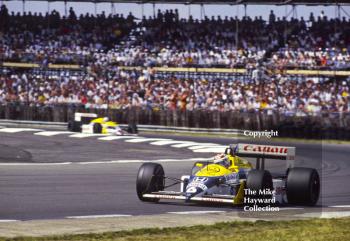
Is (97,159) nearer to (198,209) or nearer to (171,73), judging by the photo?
(198,209)

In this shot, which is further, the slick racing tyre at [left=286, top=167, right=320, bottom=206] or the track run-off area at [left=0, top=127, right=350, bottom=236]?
the slick racing tyre at [left=286, top=167, right=320, bottom=206]

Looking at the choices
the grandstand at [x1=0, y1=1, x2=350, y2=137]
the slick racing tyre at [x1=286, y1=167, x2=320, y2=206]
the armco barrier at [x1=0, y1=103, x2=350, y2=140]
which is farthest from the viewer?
the grandstand at [x1=0, y1=1, x2=350, y2=137]

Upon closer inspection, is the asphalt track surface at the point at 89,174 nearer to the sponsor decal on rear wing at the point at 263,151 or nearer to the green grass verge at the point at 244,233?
Result: the sponsor decal on rear wing at the point at 263,151

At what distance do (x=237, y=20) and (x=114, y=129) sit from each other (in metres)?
13.0

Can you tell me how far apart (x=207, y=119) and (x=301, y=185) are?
24.1m

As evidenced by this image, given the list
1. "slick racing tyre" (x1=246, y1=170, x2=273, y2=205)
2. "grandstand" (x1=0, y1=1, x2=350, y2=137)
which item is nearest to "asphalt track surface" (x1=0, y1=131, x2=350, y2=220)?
"slick racing tyre" (x1=246, y1=170, x2=273, y2=205)

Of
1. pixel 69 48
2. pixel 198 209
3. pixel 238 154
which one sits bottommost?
pixel 198 209

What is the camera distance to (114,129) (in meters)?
33.7

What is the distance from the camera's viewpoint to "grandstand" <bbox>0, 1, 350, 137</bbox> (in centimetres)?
3775

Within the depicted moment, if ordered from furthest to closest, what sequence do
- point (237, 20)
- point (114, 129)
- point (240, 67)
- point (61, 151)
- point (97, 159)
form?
point (237, 20) → point (240, 67) → point (114, 129) → point (61, 151) → point (97, 159)

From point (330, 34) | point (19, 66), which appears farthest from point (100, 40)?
point (330, 34)

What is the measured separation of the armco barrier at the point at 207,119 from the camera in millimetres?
33531

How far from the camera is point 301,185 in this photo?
13.5 meters

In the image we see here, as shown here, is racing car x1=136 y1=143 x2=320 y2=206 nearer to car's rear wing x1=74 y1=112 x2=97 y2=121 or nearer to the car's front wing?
the car's front wing
